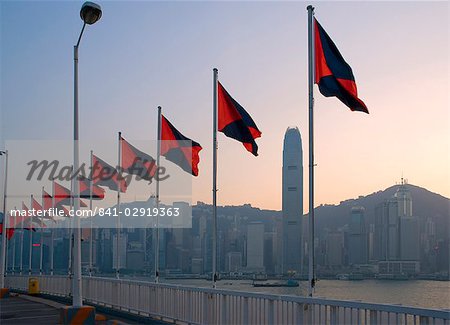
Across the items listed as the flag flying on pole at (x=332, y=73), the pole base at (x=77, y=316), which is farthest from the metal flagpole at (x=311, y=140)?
the pole base at (x=77, y=316)

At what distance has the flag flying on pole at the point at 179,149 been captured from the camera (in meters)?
20.8

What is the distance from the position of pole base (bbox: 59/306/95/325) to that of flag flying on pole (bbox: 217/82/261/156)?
6.04 metres

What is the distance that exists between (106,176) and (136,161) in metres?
3.33

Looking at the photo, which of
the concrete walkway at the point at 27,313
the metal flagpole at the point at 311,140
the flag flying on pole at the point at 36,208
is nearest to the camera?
the metal flagpole at the point at 311,140

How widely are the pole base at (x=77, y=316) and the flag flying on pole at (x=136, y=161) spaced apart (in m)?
9.41

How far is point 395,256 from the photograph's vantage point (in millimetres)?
Result: 155875

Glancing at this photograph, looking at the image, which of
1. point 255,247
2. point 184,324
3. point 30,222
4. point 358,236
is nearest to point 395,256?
point 358,236

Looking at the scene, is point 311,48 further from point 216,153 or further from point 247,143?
point 216,153

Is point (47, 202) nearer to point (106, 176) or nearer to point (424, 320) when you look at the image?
point (106, 176)

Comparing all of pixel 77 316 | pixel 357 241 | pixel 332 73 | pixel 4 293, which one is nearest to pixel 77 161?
pixel 77 316

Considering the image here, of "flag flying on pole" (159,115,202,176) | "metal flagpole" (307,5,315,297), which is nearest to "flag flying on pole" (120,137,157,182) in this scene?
"flag flying on pole" (159,115,202,176)

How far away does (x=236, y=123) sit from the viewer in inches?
696

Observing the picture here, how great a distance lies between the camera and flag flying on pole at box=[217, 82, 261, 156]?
57.2 feet

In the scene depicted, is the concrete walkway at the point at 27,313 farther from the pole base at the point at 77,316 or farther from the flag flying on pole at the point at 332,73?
the flag flying on pole at the point at 332,73
